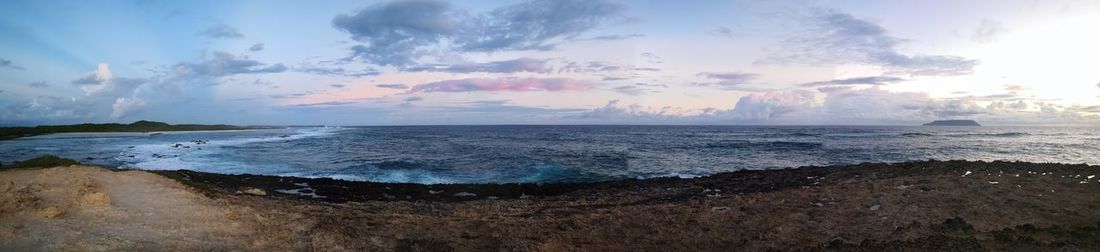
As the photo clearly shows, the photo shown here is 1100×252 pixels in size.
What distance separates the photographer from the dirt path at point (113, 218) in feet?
25.8

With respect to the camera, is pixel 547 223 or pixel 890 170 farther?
pixel 890 170

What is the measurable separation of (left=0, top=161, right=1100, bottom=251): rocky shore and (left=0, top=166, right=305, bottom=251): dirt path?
0.02 meters

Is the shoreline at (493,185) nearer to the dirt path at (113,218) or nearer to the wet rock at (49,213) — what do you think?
the dirt path at (113,218)

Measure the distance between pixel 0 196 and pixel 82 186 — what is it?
195cm

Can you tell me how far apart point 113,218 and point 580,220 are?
9.01 metres

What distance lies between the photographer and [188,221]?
9.66 m

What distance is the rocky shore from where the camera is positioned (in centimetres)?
820

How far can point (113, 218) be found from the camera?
9477mm

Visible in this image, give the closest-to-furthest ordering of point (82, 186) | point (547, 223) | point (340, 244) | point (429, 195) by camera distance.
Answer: point (340, 244) < point (547, 223) < point (82, 186) < point (429, 195)

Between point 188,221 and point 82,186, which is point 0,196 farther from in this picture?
point 188,221

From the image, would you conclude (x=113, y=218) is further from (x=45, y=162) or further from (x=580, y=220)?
(x=45, y=162)

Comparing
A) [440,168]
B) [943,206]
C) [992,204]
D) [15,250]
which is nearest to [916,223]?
[943,206]

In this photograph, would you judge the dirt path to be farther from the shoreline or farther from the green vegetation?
the green vegetation

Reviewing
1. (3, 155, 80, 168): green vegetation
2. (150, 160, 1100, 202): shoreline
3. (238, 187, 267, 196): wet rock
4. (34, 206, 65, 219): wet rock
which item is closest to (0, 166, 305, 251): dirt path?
(34, 206, 65, 219): wet rock
